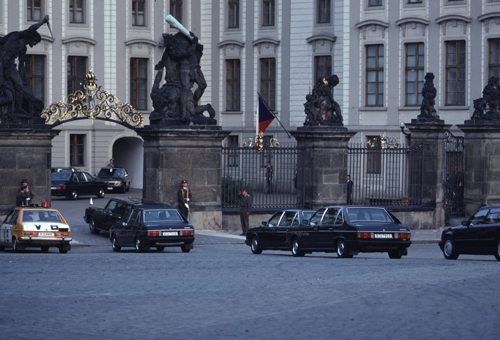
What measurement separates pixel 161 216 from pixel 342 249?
16.7ft

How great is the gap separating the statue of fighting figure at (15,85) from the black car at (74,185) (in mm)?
16335

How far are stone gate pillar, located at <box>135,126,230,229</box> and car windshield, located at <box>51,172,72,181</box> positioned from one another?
17338 mm

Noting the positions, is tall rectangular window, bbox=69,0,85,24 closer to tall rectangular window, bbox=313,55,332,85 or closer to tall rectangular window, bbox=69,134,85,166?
tall rectangular window, bbox=69,134,85,166

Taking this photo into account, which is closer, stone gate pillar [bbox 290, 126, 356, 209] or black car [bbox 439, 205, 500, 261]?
black car [bbox 439, 205, 500, 261]

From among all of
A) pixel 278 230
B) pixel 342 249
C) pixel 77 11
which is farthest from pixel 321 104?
pixel 77 11

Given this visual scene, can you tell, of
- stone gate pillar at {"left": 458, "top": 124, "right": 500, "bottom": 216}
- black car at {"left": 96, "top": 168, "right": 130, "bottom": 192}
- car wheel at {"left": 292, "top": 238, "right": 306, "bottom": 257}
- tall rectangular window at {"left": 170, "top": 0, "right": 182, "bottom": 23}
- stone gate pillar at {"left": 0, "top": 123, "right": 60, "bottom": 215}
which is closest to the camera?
car wheel at {"left": 292, "top": 238, "right": 306, "bottom": 257}

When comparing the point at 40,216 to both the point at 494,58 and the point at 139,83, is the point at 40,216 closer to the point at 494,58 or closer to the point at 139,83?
the point at 494,58

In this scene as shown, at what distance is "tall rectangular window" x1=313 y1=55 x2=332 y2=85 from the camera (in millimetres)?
48438

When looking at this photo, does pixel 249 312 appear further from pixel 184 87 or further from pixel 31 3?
pixel 31 3

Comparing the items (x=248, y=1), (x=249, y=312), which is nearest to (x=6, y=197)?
(x=249, y=312)

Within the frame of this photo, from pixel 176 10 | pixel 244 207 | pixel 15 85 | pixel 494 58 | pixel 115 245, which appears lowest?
pixel 115 245

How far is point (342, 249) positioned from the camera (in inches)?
814

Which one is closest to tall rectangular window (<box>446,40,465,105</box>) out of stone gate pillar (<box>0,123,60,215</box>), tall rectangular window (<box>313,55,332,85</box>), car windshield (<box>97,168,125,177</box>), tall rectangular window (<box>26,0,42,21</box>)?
tall rectangular window (<box>313,55,332,85</box>)

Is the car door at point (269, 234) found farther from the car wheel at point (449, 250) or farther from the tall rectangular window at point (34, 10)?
the tall rectangular window at point (34, 10)
